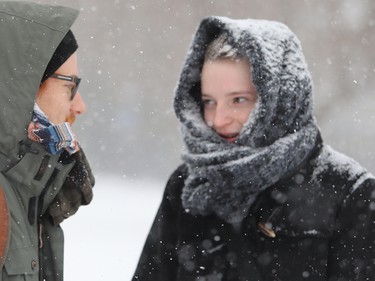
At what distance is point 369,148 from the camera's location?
12.8 metres

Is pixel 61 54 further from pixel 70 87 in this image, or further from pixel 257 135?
pixel 257 135

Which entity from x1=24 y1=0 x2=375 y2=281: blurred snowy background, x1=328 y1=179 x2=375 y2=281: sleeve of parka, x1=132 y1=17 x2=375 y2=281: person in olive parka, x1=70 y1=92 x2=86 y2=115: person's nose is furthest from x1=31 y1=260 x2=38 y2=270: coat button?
x1=24 y1=0 x2=375 y2=281: blurred snowy background

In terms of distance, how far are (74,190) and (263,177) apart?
74cm

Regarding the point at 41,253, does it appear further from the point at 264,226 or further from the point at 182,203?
the point at 264,226

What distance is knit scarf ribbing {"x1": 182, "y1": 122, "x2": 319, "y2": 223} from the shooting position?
111 inches

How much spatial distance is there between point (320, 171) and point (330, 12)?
10.9 metres

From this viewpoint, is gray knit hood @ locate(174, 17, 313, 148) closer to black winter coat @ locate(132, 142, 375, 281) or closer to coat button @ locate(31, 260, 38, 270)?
black winter coat @ locate(132, 142, 375, 281)

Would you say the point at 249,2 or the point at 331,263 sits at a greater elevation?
the point at 249,2

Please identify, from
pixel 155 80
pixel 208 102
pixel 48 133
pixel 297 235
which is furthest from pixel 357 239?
pixel 155 80

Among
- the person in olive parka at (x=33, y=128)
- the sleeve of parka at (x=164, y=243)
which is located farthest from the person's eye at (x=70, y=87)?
the sleeve of parka at (x=164, y=243)

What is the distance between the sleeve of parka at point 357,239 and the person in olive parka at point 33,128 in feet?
3.48

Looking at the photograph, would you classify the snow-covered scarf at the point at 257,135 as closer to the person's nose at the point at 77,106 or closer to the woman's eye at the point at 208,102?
the woman's eye at the point at 208,102

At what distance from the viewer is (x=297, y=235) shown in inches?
113

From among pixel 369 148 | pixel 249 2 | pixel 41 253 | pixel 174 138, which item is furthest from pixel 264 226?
pixel 174 138
